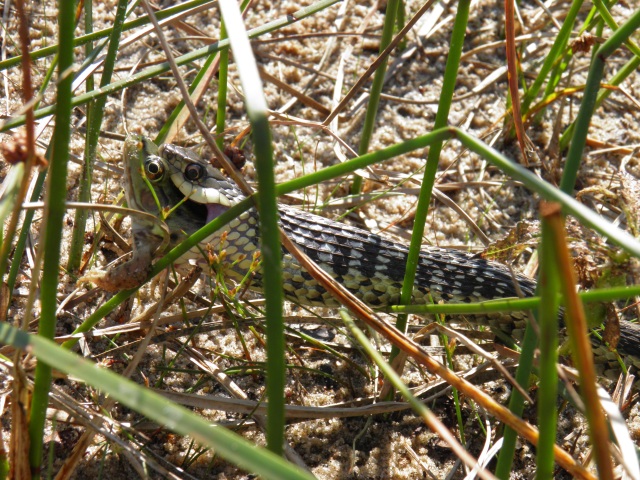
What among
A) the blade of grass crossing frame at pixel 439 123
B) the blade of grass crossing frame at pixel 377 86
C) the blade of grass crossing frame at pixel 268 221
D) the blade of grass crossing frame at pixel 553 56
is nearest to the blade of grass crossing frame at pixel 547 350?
the blade of grass crossing frame at pixel 268 221

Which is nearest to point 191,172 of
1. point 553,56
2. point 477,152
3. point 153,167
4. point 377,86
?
point 153,167

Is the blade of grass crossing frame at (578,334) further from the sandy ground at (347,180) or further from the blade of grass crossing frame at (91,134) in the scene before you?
the blade of grass crossing frame at (91,134)

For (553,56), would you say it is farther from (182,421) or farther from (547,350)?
(182,421)

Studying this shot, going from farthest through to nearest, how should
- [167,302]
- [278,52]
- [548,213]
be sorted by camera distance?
1. [278,52]
2. [167,302]
3. [548,213]

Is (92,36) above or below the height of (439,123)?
above

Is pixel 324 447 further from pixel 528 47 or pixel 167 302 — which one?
pixel 528 47

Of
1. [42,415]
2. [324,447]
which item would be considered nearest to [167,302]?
[324,447]

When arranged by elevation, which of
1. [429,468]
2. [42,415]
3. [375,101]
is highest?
[375,101]
